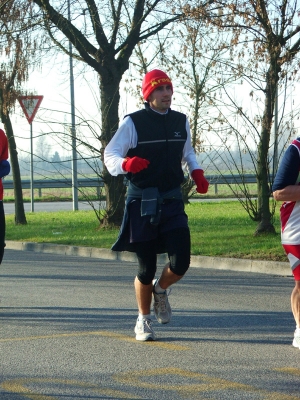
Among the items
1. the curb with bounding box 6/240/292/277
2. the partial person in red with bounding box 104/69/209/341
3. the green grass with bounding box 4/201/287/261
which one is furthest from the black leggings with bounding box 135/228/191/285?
the green grass with bounding box 4/201/287/261

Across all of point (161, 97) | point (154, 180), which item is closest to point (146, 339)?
point (154, 180)

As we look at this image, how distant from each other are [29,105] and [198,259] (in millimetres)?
8739

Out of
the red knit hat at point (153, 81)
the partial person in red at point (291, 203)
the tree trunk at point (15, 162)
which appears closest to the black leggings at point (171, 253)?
the partial person in red at point (291, 203)

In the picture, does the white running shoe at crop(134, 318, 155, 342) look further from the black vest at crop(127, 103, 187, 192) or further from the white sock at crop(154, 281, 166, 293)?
the black vest at crop(127, 103, 187, 192)

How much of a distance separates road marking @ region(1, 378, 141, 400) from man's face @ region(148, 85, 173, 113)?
7.16 ft

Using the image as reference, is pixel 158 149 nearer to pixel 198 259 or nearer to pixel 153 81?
pixel 153 81

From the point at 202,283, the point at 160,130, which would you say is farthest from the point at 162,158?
the point at 202,283

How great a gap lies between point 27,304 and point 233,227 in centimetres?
953

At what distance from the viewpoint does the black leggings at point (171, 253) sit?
21.2 ft

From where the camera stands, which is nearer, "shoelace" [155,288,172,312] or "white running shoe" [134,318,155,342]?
"white running shoe" [134,318,155,342]

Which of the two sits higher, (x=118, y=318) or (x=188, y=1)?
(x=188, y=1)

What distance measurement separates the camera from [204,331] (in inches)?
278

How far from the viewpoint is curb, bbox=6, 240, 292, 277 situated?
11852mm

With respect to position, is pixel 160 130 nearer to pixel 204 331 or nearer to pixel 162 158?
pixel 162 158
